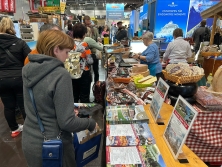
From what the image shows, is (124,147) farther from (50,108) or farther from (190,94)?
(190,94)

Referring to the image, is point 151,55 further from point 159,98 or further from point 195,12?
point 195,12

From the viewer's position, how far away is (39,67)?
1.08 metres

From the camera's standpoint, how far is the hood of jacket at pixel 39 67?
107cm

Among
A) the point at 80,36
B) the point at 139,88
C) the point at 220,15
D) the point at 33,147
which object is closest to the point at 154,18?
the point at 220,15

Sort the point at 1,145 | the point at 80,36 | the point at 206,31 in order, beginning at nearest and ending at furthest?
the point at 1,145 → the point at 80,36 → the point at 206,31

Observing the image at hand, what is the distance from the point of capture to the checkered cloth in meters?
1.40

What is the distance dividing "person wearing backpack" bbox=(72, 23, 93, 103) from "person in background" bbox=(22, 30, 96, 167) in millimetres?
1936

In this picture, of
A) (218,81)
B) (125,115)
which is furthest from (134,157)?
(218,81)

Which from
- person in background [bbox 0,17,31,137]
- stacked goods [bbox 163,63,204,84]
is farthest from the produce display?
person in background [bbox 0,17,31,137]

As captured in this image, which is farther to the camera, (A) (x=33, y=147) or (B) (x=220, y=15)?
(B) (x=220, y=15)

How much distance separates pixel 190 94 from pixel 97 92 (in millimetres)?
2097

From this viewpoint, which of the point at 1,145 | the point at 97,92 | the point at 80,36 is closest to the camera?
the point at 1,145

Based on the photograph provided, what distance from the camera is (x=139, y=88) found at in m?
2.29

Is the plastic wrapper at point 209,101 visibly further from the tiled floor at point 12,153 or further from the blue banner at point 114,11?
the blue banner at point 114,11
